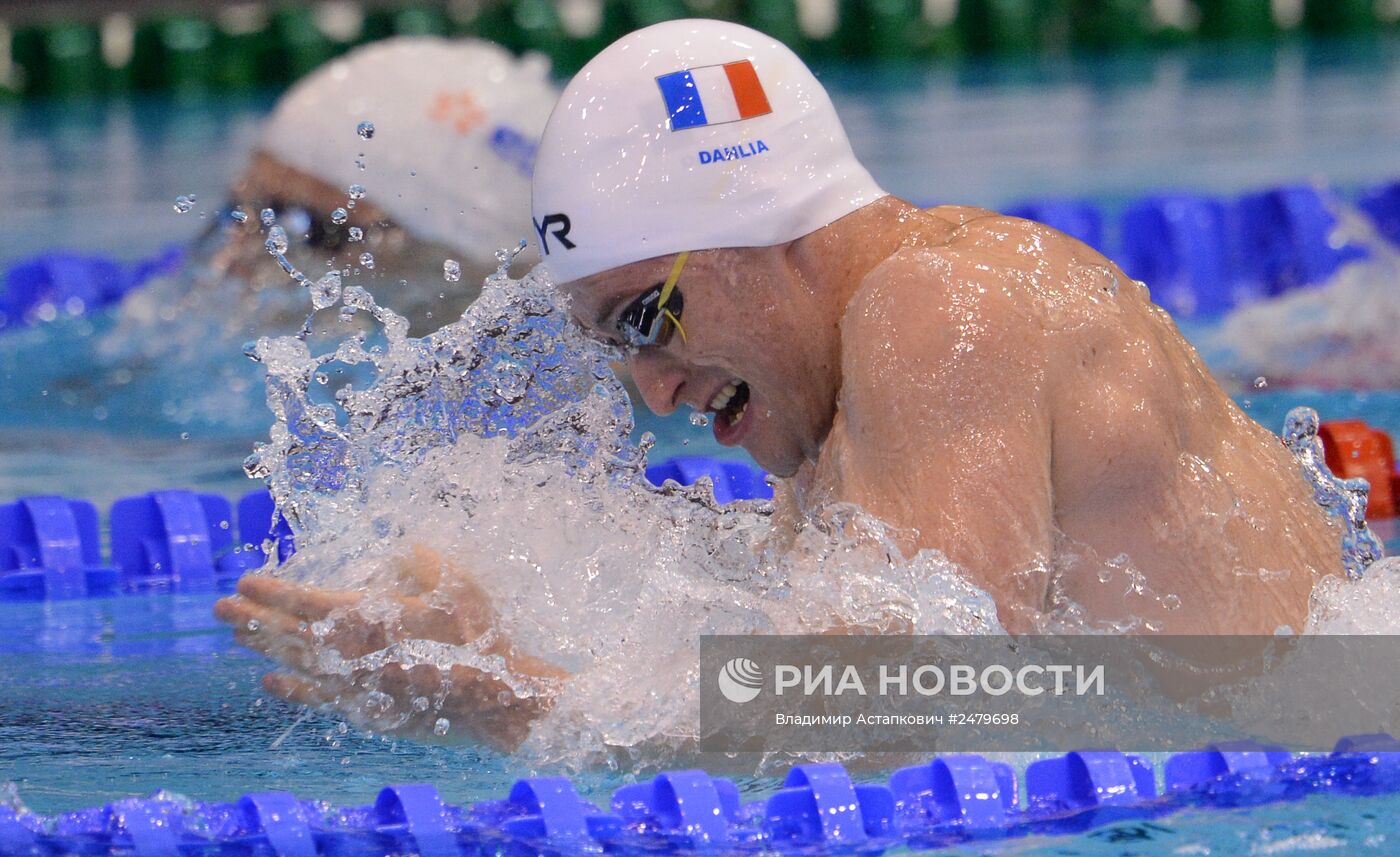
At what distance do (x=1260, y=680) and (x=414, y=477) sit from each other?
115 cm

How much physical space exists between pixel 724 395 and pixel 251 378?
302 centimetres

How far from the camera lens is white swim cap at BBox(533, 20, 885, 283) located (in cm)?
217

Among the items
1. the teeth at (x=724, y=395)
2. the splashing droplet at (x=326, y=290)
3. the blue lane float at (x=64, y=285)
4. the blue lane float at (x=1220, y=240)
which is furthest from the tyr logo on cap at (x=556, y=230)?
the blue lane float at (x=64, y=285)

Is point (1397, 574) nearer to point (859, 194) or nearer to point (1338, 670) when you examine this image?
point (1338, 670)

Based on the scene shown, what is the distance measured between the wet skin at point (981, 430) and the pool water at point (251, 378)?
22cm

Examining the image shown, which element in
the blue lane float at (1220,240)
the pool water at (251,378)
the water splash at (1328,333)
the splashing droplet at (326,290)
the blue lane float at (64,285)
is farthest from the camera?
the blue lane float at (64,285)

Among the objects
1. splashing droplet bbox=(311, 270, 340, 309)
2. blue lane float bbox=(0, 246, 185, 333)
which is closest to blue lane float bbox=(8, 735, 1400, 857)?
splashing droplet bbox=(311, 270, 340, 309)

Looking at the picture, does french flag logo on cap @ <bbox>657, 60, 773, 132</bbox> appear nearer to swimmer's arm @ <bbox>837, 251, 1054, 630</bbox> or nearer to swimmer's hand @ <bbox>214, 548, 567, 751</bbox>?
swimmer's arm @ <bbox>837, 251, 1054, 630</bbox>

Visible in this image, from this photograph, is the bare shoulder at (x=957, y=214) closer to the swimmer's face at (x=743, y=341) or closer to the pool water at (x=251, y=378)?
the swimmer's face at (x=743, y=341)

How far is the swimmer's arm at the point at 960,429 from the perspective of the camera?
184 cm

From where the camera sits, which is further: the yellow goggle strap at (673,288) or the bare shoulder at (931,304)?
the yellow goggle strap at (673,288)

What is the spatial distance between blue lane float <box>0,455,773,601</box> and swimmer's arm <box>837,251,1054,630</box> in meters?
1.52

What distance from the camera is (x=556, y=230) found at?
2232 millimetres

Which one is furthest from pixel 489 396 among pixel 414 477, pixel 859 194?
pixel 859 194
